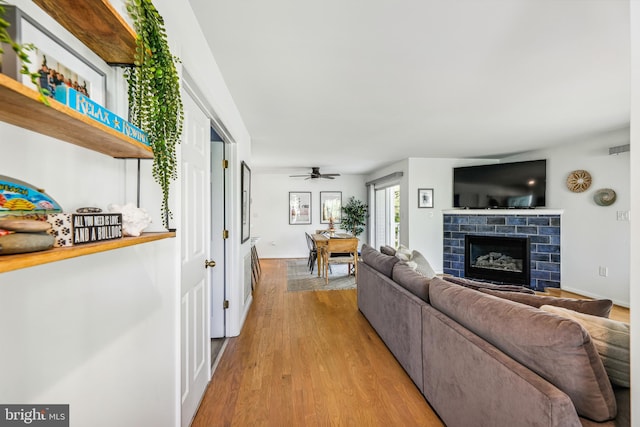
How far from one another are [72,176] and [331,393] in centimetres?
197

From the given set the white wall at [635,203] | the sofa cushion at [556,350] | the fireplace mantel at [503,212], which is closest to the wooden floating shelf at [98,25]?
the white wall at [635,203]

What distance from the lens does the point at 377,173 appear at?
6996 mm

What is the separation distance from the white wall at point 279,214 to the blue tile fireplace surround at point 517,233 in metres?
3.36

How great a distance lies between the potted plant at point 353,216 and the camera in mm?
7461

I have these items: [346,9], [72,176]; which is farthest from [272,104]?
[72,176]

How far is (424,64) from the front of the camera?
1977 mm

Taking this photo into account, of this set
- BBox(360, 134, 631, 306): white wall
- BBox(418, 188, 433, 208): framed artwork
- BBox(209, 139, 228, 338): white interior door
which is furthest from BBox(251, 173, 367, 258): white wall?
BBox(209, 139, 228, 338): white interior door

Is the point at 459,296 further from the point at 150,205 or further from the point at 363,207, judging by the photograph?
the point at 363,207

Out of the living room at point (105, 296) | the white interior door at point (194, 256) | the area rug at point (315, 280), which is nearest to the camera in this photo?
the living room at point (105, 296)

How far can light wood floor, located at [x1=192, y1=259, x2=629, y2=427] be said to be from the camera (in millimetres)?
1688

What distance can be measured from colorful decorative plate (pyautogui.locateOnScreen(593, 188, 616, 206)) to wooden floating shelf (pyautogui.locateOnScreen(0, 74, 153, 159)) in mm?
5476

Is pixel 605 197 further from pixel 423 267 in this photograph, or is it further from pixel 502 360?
pixel 502 360

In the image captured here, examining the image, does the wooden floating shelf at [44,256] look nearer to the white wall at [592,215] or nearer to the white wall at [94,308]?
the white wall at [94,308]

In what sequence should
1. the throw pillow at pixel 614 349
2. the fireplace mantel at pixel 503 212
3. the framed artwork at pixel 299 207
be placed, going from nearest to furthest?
the throw pillow at pixel 614 349, the fireplace mantel at pixel 503 212, the framed artwork at pixel 299 207
